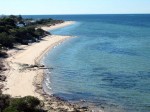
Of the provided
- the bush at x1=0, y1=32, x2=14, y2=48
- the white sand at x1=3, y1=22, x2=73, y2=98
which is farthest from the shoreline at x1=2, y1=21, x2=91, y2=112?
the bush at x1=0, y1=32, x2=14, y2=48

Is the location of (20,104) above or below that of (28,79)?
above

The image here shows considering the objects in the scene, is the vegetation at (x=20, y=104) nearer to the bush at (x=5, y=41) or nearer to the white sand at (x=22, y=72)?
the white sand at (x=22, y=72)

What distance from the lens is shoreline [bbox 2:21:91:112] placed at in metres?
30.9

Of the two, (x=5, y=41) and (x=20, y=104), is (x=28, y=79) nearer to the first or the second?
(x=20, y=104)

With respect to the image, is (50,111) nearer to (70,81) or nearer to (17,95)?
(17,95)

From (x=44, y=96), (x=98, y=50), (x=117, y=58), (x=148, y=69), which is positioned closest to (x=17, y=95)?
(x=44, y=96)

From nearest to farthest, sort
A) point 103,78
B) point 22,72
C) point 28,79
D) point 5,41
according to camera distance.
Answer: point 28,79 → point 103,78 → point 22,72 → point 5,41

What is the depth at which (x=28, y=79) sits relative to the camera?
40750mm

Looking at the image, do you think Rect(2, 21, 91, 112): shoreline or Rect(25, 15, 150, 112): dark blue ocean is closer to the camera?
Rect(2, 21, 91, 112): shoreline

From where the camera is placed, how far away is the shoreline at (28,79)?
101ft

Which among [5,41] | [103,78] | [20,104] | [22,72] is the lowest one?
[22,72]

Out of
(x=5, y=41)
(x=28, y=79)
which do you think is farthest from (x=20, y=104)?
(x=5, y=41)

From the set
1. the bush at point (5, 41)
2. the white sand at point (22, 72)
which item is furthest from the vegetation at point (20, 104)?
the bush at point (5, 41)

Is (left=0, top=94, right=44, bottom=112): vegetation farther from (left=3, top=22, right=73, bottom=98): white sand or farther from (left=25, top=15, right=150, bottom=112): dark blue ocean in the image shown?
(left=25, top=15, right=150, bottom=112): dark blue ocean
